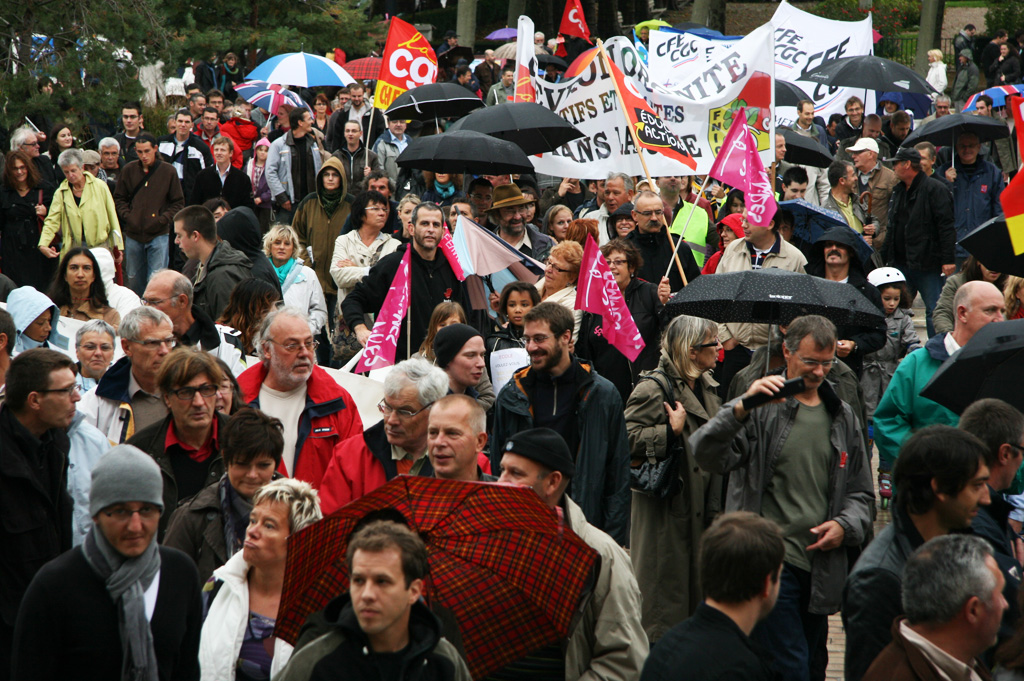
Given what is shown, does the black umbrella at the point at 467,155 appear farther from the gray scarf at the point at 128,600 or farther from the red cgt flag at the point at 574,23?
the red cgt flag at the point at 574,23

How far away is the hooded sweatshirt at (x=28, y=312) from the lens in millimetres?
7117

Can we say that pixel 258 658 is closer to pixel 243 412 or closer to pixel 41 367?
pixel 243 412

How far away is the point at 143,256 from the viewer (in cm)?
1382

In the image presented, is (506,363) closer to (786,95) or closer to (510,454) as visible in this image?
(510,454)

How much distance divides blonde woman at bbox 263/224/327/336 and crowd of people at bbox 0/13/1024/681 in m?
0.03

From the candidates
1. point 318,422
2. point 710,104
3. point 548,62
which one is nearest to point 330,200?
point 710,104

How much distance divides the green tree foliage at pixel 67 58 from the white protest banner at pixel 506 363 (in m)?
10.8

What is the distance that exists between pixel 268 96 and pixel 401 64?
6.67 meters

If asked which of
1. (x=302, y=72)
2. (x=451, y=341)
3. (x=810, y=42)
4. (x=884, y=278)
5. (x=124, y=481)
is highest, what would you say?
(x=810, y=42)

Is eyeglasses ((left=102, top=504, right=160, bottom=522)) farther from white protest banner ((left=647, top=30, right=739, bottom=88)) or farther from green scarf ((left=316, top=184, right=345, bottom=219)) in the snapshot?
green scarf ((left=316, top=184, right=345, bottom=219))

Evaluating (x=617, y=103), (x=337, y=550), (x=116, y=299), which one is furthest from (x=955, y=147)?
(x=337, y=550)

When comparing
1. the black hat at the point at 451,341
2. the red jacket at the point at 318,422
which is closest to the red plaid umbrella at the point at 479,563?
the red jacket at the point at 318,422

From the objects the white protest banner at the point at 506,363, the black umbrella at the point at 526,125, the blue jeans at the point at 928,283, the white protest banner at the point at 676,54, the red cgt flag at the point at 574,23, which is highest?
the red cgt flag at the point at 574,23

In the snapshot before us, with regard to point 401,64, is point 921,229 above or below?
below
